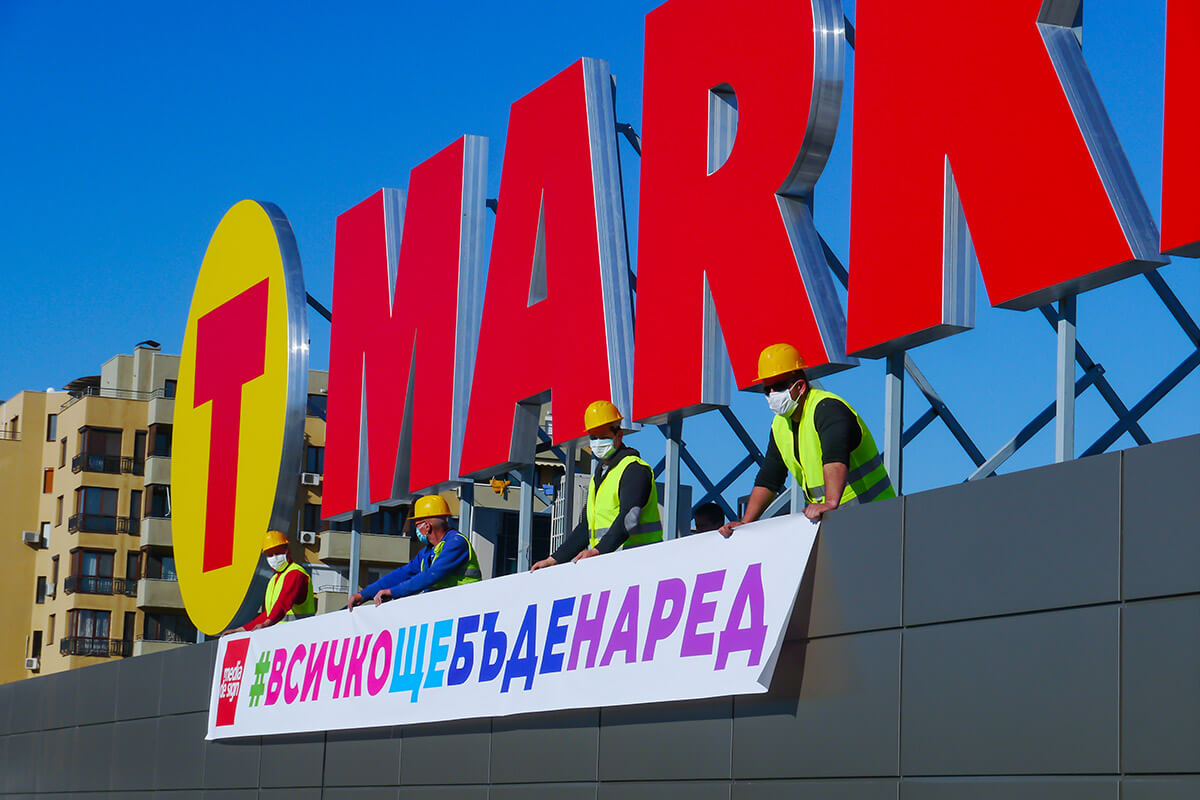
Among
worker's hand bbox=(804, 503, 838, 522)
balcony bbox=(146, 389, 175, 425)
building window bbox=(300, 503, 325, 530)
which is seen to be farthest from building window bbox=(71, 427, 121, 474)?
worker's hand bbox=(804, 503, 838, 522)

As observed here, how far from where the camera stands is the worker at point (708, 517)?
13101 mm

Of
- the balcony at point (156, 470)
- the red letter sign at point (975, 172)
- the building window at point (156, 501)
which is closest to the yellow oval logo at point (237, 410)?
the red letter sign at point (975, 172)

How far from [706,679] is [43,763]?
16.5 m

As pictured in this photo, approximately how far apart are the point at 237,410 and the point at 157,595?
51720 millimetres

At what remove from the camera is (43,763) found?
23.4 m

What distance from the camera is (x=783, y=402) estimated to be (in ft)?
32.2

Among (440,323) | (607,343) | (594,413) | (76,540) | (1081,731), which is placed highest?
(76,540)

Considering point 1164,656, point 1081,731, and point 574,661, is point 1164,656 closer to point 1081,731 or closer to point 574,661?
point 1081,731

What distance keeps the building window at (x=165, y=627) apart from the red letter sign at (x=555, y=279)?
57824mm

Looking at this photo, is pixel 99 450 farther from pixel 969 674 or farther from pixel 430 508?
pixel 969 674

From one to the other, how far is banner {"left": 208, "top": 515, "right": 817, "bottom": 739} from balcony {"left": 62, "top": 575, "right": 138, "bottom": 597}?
56.9m

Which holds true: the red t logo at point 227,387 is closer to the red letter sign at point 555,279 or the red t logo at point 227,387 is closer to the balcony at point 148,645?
the red letter sign at point 555,279

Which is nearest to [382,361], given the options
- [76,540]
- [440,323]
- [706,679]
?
[440,323]

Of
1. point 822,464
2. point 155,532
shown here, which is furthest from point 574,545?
point 155,532
